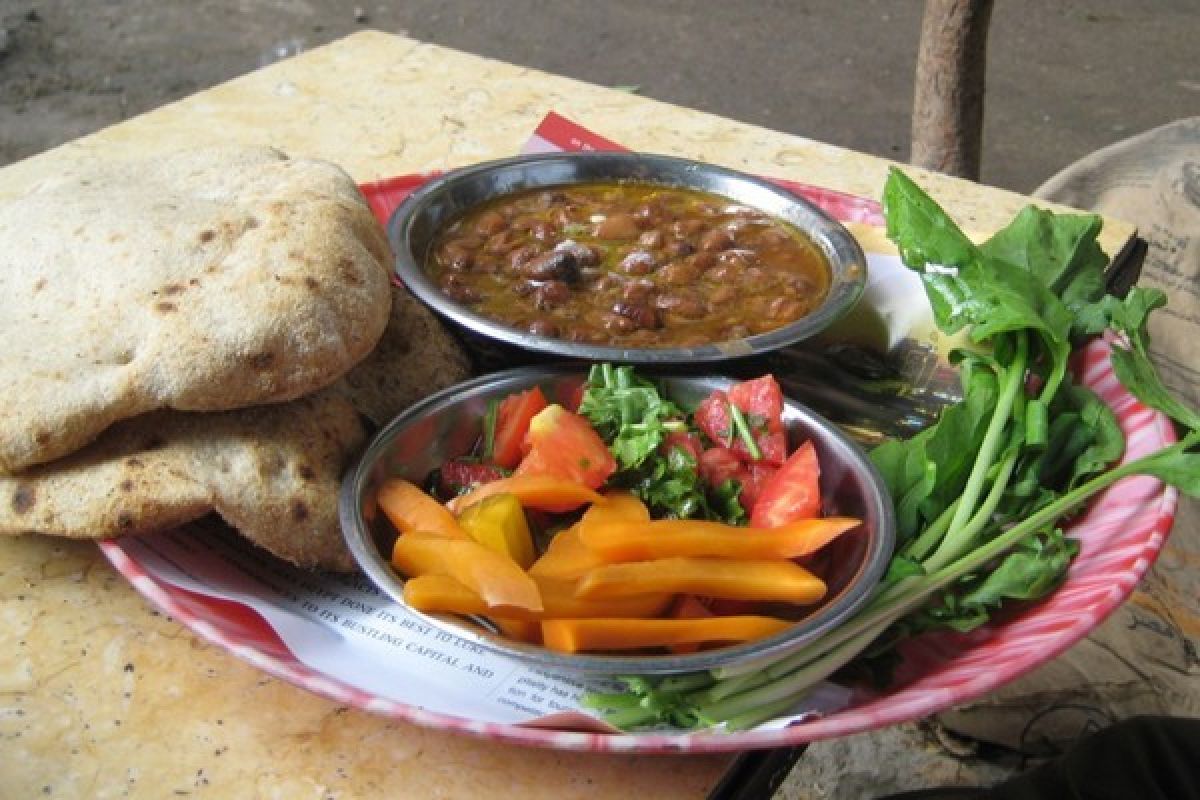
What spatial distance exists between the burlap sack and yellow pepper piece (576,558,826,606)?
1540mm

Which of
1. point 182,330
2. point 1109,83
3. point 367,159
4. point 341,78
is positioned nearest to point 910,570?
point 182,330

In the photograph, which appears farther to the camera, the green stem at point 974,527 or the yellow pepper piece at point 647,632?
the green stem at point 974,527

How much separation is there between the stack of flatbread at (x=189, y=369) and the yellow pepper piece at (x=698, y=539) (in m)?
0.40

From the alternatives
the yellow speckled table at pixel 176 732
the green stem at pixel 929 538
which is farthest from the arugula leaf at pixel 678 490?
the yellow speckled table at pixel 176 732

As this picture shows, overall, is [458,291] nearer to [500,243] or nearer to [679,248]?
[500,243]

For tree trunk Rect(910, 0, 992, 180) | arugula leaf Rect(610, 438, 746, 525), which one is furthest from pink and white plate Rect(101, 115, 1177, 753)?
tree trunk Rect(910, 0, 992, 180)

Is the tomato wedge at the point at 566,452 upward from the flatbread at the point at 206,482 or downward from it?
upward

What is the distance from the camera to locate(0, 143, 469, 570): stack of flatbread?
1.67 m

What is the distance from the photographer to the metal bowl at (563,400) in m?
1.46

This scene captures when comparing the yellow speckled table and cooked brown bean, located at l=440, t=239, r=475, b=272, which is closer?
the yellow speckled table

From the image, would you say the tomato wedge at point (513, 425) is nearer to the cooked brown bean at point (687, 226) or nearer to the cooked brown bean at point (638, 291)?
the cooked brown bean at point (638, 291)

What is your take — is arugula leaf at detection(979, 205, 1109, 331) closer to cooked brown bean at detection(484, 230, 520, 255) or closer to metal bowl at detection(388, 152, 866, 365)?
metal bowl at detection(388, 152, 866, 365)

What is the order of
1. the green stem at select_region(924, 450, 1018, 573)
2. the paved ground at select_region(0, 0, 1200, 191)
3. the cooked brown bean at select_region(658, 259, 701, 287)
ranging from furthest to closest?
the paved ground at select_region(0, 0, 1200, 191) → the cooked brown bean at select_region(658, 259, 701, 287) → the green stem at select_region(924, 450, 1018, 573)

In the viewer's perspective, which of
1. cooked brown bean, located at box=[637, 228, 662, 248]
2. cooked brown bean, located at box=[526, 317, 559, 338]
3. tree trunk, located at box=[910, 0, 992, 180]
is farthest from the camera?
tree trunk, located at box=[910, 0, 992, 180]
